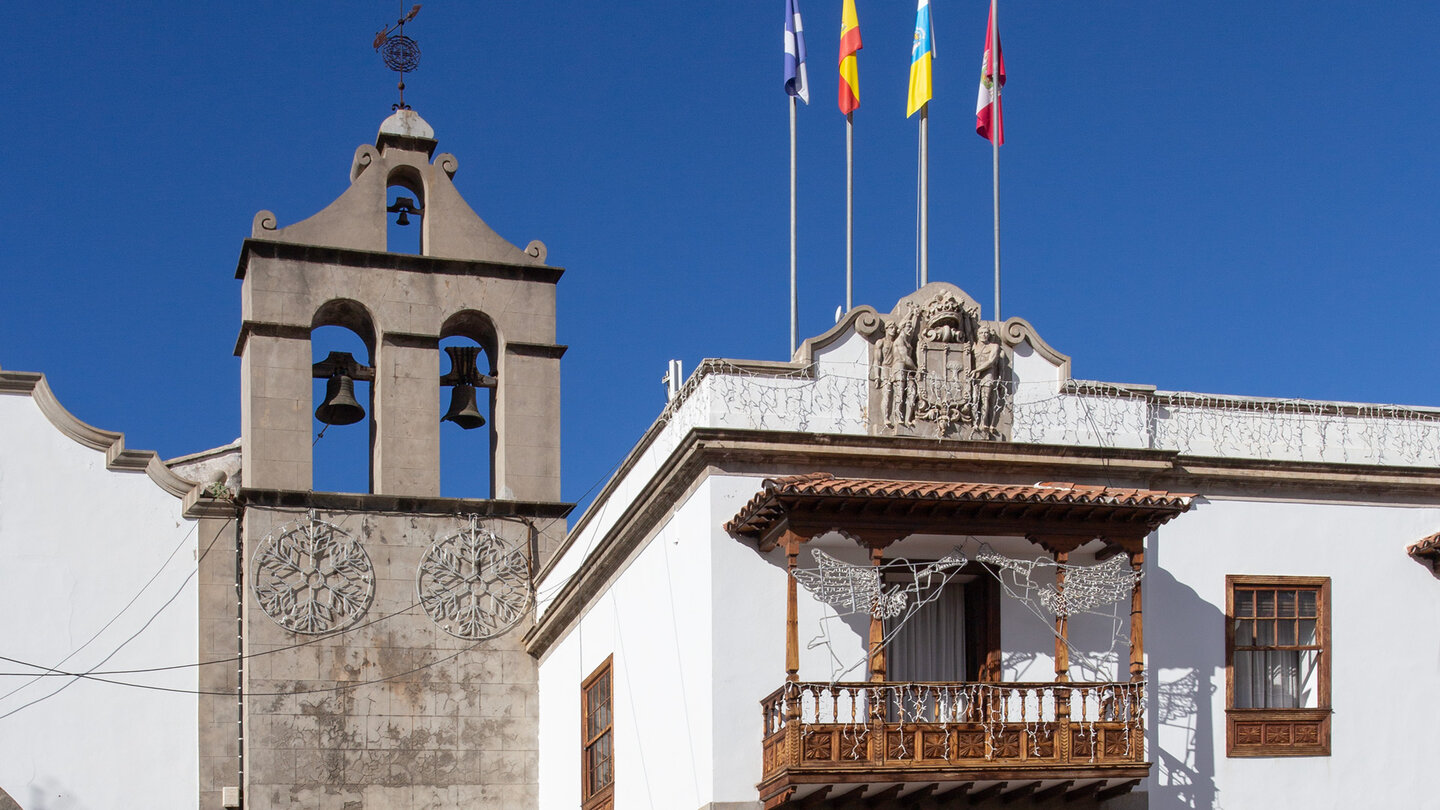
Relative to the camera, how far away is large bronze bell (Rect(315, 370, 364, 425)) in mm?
29328

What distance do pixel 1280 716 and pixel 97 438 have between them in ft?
49.2

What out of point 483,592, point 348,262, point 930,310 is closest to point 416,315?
point 348,262

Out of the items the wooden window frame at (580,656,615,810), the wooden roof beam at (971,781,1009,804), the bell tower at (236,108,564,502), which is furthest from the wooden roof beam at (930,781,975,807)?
the bell tower at (236,108,564,502)

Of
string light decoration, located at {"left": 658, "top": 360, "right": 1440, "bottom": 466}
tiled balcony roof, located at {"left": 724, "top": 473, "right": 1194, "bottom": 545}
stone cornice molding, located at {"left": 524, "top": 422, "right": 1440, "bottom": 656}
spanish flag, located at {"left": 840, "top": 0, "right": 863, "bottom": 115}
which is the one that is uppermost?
spanish flag, located at {"left": 840, "top": 0, "right": 863, "bottom": 115}

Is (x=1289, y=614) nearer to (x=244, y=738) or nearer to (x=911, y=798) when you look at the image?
(x=911, y=798)

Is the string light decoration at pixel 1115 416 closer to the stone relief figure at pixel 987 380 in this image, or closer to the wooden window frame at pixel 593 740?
the stone relief figure at pixel 987 380

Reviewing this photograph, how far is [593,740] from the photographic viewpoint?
26.0 m

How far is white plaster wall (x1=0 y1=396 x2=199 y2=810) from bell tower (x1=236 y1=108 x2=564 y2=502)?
1.74 metres

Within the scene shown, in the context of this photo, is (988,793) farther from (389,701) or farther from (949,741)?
(389,701)

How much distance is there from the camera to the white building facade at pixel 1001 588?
21578mm

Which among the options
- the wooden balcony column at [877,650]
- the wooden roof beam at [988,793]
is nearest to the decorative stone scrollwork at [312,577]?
the wooden balcony column at [877,650]

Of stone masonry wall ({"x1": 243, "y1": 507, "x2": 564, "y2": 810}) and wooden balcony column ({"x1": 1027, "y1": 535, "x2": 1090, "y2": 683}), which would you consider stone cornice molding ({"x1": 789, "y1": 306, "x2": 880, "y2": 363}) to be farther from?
stone masonry wall ({"x1": 243, "y1": 507, "x2": 564, "y2": 810})

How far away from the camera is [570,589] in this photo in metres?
26.8

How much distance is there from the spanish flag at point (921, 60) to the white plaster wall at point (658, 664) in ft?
20.0
